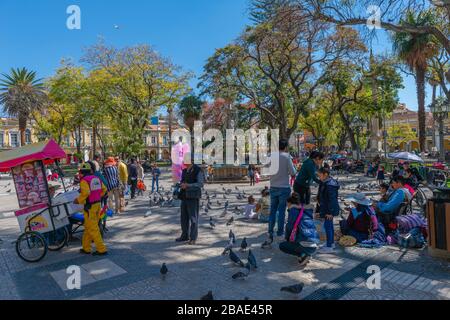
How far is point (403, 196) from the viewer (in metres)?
6.18

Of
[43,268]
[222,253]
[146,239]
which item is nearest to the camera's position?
[43,268]

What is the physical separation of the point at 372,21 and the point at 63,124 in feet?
122

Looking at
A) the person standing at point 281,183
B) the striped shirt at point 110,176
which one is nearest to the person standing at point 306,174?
the person standing at point 281,183

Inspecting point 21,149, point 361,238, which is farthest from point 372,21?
point 21,149

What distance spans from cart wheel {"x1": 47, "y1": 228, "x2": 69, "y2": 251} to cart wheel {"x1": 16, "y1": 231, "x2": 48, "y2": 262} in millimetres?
359

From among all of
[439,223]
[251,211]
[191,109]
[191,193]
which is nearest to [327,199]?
[439,223]

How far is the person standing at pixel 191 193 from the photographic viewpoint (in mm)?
5785

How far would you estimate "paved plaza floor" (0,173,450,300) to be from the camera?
13.0 feet

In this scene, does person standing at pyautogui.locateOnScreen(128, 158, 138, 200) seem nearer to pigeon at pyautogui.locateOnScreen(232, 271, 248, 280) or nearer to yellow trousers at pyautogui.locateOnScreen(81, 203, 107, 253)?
yellow trousers at pyautogui.locateOnScreen(81, 203, 107, 253)

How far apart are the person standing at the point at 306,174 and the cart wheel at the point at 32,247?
438cm

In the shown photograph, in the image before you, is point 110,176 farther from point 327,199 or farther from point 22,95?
point 22,95

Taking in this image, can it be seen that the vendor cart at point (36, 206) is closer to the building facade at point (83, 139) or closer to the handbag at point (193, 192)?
the handbag at point (193, 192)

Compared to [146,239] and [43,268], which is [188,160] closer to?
[146,239]
